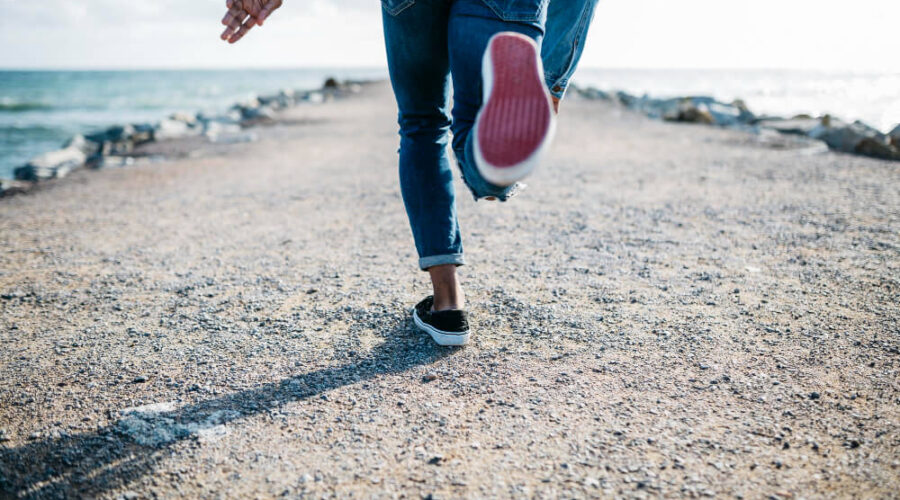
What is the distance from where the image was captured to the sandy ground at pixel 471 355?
4.08 feet

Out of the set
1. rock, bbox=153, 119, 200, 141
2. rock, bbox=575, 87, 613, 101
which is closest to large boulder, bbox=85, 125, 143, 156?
rock, bbox=153, 119, 200, 141

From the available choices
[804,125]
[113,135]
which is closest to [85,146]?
[113,135]

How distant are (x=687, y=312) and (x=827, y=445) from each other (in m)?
0.79

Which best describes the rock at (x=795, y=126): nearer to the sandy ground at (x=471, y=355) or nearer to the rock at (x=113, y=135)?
the sandy ground at (x=471, y=355)

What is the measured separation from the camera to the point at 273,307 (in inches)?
85.9

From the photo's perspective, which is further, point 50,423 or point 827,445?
point 50,423

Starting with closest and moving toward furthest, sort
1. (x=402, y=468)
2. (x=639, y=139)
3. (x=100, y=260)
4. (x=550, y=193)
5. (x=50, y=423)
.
A: (x=402, y=468) < (x=50, y=423) < (x=100, y=260) < (x=550, y=193) < (x=639, y=139)

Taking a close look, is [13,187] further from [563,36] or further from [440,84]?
[563,36]

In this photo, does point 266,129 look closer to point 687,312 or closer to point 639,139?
point 639,139

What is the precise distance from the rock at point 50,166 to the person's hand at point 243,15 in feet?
17.6

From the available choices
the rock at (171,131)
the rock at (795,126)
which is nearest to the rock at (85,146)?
the rock at (171,131)

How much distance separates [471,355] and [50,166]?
6.77m

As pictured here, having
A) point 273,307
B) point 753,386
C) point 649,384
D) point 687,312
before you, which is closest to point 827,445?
point 753,386

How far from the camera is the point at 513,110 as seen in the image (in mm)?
1212
